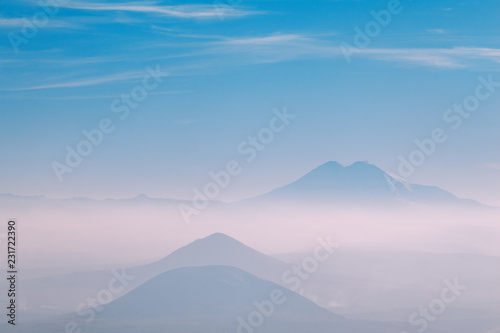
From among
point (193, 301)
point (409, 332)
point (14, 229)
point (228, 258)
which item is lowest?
point (14, 229)

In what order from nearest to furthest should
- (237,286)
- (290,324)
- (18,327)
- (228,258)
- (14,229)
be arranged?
(14,229) → (18,327) → (290,324) → (237,286) → (228,258)

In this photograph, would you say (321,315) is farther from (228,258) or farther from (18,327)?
(18,327)

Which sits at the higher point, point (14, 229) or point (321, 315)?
point (321, 315)

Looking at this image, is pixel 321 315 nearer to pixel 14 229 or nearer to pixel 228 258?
pixel 228 258

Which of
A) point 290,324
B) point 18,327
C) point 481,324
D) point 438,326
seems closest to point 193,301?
point 290,324

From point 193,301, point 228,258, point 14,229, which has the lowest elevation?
point 14,229

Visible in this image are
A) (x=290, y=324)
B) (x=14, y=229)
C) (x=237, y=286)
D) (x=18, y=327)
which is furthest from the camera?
(x=237, y=286)

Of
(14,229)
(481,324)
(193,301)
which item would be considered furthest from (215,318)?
(14,229)

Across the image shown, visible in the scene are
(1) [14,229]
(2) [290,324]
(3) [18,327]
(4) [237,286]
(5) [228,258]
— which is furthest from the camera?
(5) [228,258]

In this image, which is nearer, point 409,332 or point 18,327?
point 18,327
